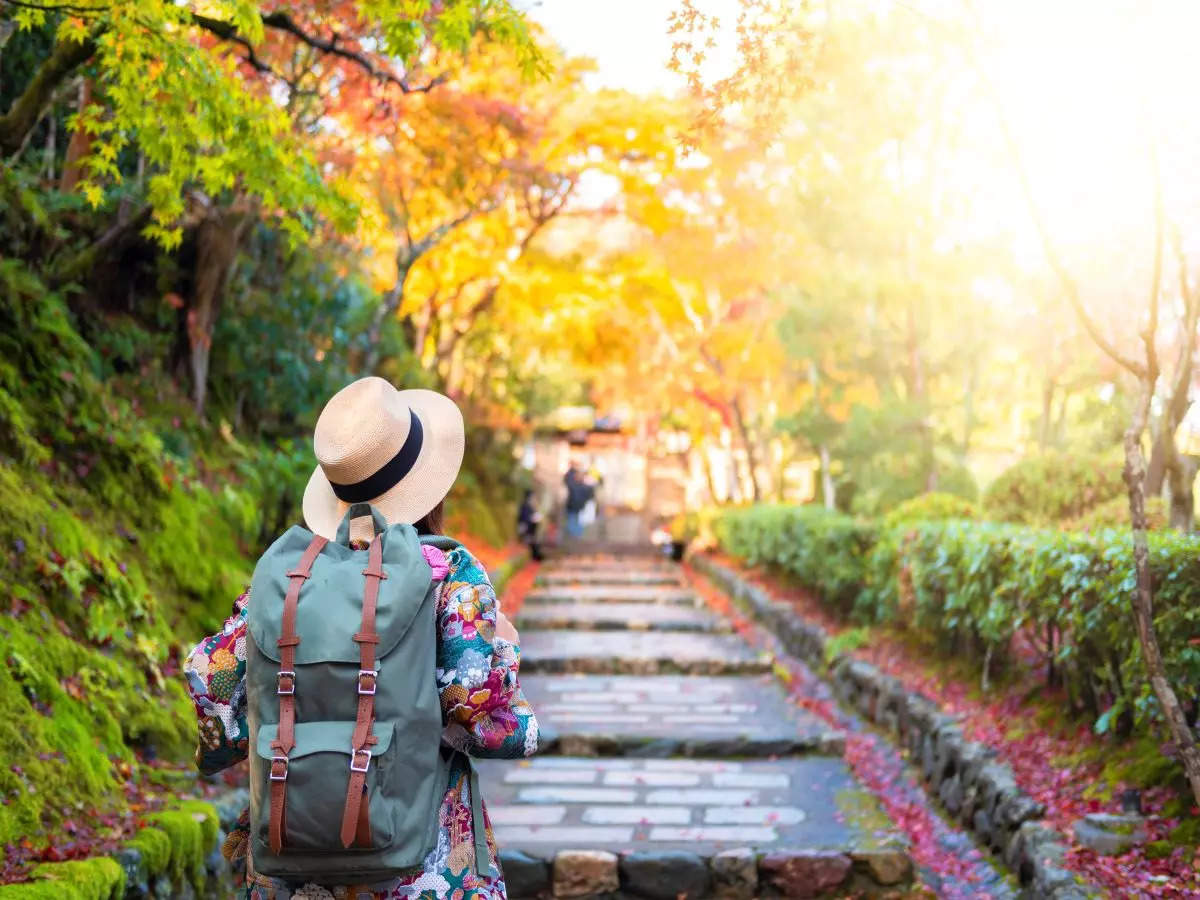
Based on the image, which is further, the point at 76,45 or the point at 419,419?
the point at 76,45

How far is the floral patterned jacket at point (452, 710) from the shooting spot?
2.50 meters

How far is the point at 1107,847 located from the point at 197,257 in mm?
8656

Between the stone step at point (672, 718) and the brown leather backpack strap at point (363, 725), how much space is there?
4.59 metres

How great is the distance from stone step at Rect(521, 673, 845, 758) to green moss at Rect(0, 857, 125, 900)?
3161 millimetres

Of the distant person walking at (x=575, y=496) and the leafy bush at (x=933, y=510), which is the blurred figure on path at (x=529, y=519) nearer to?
the distant person walking at (x=575, y=496)

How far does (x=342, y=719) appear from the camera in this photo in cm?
232

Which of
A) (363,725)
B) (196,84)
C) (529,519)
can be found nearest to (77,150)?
(196,84)

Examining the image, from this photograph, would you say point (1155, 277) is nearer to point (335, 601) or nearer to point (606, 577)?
point (335, 601)

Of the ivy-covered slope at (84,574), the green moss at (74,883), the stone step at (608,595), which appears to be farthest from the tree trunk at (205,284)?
the stone step at (608,595)

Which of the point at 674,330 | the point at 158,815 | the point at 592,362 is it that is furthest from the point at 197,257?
the point at 592,362

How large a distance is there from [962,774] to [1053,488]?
15.8 ft

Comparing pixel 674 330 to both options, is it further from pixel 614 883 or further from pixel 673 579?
pixel 614 883

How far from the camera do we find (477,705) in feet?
8.21

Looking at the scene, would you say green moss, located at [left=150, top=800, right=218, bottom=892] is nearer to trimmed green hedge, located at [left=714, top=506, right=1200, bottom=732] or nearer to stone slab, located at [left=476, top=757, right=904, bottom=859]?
stone slab, located at [left=476, top=757, right=904, bottom=859]
